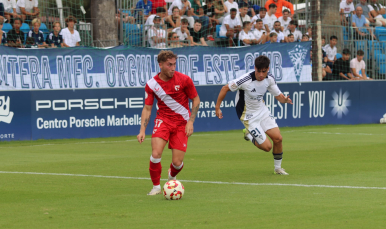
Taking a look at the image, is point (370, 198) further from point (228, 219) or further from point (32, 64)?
point (32, 64)

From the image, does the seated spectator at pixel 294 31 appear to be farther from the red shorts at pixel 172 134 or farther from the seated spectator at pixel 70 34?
the red shorts at pixel 172 134

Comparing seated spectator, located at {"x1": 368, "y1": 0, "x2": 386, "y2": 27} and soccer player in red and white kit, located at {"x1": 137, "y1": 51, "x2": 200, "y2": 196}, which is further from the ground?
seated spectator, located at {"x1": 368, "y1": 0, "x2": 386, "y2": 27}

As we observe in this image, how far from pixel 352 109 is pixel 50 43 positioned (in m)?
10.9

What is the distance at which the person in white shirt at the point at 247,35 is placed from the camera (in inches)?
898

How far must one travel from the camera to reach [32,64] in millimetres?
18203

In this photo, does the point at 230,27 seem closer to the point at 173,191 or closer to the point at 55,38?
the point at 55,38

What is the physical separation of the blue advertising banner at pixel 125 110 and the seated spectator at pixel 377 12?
20.5 ft

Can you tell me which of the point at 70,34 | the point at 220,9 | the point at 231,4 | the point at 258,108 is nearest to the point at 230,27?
the point at 220,9

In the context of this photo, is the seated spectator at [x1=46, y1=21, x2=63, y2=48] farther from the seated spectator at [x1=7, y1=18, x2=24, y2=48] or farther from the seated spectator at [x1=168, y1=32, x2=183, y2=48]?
the seated spectator at [x1=168, y1=32, x2=183, y2=48]

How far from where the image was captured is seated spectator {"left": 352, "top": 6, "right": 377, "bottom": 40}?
84.2 feet

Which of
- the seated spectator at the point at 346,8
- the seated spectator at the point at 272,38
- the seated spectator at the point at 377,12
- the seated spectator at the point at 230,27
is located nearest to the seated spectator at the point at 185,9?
the seated spectator at the point at 230,27

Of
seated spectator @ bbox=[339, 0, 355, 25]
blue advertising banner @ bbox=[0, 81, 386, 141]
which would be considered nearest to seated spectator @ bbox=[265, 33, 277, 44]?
blue advertising banner @ bbox=[0, 81, 386, 141]

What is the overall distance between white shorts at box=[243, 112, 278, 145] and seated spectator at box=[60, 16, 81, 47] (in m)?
10.3

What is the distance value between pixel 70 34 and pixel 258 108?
34.5 ft
